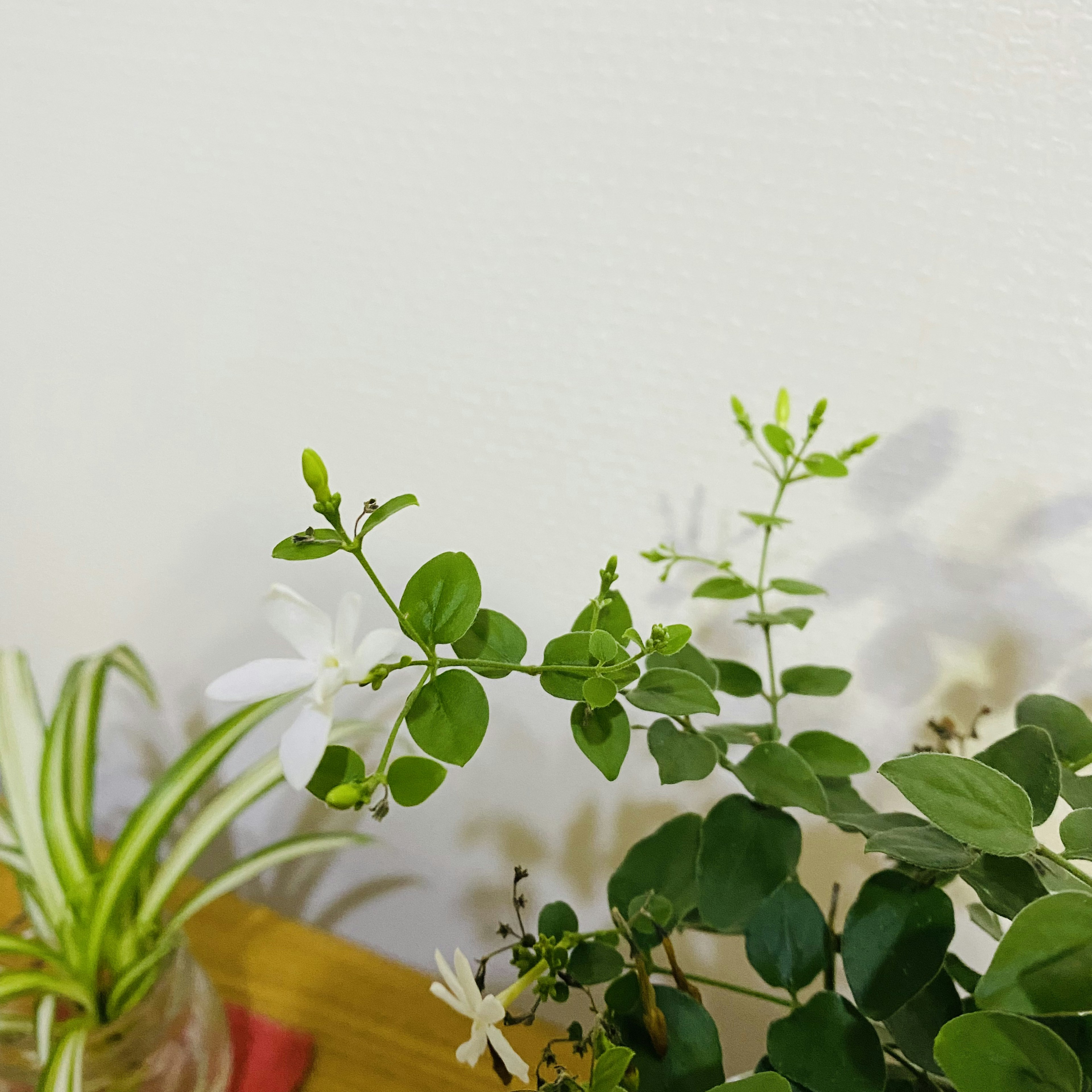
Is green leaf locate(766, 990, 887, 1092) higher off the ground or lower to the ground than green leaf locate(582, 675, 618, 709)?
lower

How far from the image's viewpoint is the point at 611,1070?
0.28 metres

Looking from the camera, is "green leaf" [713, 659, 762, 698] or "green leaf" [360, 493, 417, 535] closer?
"green leaf" [360, 493, 417, 535]

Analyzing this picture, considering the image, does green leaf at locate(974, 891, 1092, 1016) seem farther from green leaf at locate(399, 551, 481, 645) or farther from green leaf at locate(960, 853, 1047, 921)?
green leaf at locate(399, 551, 481, 645)

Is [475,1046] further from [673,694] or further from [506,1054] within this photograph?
[673,694]

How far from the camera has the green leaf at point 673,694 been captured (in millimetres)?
298

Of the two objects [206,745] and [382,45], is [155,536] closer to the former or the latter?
[206,745]

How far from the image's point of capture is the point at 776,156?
0.40 metres

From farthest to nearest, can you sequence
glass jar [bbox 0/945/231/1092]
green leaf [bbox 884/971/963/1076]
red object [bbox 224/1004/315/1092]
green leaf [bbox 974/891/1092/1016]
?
red object [bbox 224/1004/315/1092] → glass jar [bbox 0/945/231/1092] → green leaf [bbox 884/971/963/1076] → green leaf [bbox 974/891/1092/1016]

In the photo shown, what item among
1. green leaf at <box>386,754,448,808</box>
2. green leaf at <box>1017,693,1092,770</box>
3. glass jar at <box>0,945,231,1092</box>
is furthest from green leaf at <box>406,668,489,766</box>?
glass jar at <box>0,945,231,1092</box>

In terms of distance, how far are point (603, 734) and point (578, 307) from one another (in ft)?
0.89

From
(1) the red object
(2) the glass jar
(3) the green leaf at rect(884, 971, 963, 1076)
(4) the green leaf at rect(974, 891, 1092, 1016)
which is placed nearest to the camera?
(4) the green leaf at rect(974, 891, 1092, 1016)

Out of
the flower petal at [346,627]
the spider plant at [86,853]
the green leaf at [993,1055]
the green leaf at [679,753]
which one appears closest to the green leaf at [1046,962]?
the green leaf at [993,1055]

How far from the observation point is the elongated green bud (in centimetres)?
24

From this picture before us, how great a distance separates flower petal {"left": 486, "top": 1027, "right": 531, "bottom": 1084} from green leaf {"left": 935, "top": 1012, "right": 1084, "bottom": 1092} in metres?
0.15
